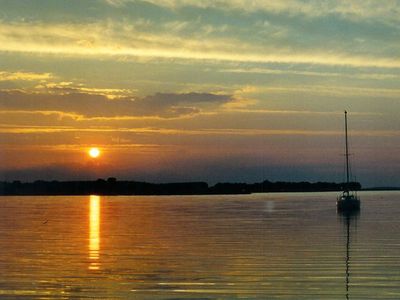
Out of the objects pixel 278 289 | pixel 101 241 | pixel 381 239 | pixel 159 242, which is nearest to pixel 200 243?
pixel 159 242

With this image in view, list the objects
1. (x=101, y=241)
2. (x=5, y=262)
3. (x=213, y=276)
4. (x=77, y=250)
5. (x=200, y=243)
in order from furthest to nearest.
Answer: (x=101, y=241) < (x=200, y=243) < (x=77, y=250) < (x=5, y=262) < (x=213, y=276)

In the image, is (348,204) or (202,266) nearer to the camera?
(202,266)

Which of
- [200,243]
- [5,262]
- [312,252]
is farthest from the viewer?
[200,243]

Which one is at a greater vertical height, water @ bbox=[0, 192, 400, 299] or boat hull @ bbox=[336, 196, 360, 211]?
boat hull @ bbox=[336, 196, 360, 211]

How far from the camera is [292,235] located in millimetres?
41688

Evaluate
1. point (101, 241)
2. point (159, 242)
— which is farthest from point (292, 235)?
point (101, 241)

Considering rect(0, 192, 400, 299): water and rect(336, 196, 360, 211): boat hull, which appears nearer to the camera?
rect(0, 192, 400, 299): water

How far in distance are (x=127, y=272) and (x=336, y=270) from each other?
284 inches

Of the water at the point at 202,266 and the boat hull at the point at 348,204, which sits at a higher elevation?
the boat hull at the point at 348,204

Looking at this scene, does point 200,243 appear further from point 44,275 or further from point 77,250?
point 44,275

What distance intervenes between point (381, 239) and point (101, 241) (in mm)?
15079

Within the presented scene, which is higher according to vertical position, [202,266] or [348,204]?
[348,204]

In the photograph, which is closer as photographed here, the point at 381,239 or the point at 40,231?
the point at 381,239

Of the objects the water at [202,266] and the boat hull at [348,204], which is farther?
the boat hull at [348,204]
